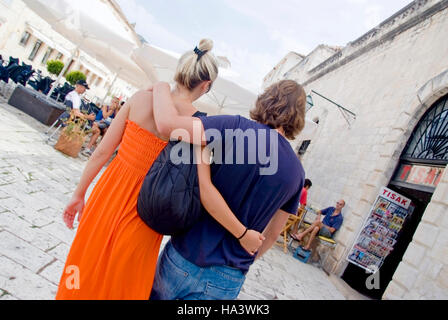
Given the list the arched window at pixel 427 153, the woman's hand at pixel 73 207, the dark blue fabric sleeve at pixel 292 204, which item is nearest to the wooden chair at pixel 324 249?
the arched window at pixel 427 153

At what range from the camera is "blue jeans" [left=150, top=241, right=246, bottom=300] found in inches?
43.8

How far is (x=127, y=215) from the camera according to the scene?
1.27 meters

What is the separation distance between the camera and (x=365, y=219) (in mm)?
5727

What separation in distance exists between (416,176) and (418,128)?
42.4 inches

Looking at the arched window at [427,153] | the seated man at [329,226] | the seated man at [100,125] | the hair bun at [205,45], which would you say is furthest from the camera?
the seated man at [100,125]

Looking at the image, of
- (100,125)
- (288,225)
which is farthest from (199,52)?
(100,125)

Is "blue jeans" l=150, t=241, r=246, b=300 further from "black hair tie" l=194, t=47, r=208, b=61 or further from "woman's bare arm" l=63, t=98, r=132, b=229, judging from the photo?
"black hair tie" l=194, t=47, r=208, b=61

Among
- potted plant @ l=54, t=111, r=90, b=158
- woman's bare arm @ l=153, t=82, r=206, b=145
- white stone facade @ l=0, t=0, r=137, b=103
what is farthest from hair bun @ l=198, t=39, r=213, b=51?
white stone facade @ l=0, t=0, r=137, b=103

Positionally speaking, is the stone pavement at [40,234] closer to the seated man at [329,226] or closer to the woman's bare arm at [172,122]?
the seated man at [329,226]

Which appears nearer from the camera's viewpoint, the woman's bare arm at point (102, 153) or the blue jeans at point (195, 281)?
the blue jeans at point (195, 281)

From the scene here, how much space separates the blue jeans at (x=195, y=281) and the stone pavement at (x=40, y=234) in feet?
4.43

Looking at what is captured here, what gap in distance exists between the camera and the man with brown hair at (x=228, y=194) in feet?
3.65
